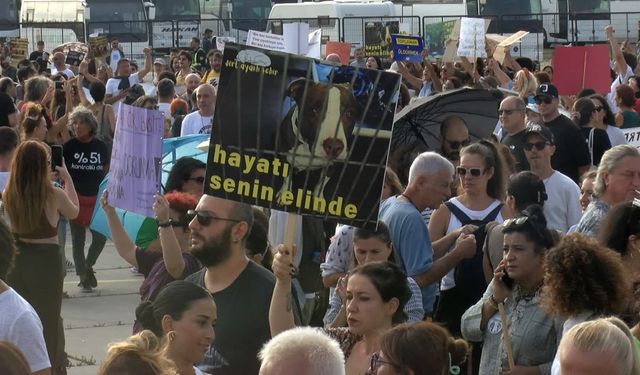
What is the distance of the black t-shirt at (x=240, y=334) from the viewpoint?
18.5 feet

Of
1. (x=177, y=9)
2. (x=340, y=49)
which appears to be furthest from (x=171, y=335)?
(x=177, y=9)

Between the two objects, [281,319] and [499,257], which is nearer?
[281,319]

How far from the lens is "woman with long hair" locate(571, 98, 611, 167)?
11359 mm

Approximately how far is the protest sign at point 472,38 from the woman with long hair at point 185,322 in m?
13.9

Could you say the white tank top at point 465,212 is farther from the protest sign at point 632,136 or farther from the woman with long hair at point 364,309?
the protest sign at point 632,136

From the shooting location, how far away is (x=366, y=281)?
18.7 feet

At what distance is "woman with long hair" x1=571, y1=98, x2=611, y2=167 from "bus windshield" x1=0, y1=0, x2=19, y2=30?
2932 centimetres

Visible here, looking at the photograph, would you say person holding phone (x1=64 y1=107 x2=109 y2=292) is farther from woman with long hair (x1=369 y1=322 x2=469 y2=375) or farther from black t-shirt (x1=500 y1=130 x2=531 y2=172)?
woman with long hair (x1=369 y1=322 x2=469 y2=375)

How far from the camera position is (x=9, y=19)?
39094 millimetres

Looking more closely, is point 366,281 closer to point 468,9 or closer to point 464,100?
point 464,100

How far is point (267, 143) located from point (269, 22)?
30.1 meters

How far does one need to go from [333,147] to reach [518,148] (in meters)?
4.61

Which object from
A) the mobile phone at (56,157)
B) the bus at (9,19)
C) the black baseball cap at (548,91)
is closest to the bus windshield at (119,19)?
the bus at (9,19)

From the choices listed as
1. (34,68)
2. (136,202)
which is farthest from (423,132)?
(34,68)
